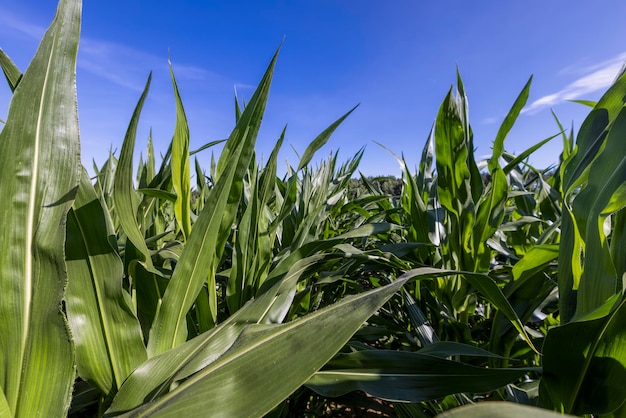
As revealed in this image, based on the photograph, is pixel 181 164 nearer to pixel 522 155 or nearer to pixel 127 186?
pixel 127 186

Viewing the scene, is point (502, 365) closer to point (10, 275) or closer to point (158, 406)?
point (158, 406)

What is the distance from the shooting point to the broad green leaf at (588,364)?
375 millimetres

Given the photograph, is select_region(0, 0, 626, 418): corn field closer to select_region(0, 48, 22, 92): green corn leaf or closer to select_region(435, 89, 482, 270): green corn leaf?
select_region(0, 48, 22, 92): green corn leaf

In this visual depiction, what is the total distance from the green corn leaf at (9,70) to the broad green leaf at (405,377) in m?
0.53

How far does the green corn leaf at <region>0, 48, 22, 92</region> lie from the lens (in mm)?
403

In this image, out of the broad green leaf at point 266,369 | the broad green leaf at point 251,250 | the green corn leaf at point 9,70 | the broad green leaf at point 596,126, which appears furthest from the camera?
the broad green leaf at point 251,250

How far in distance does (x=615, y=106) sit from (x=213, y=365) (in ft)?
2.23

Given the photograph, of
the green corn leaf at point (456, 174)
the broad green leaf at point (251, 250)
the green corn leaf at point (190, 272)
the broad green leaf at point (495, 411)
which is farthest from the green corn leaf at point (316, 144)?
the broad green leaf at point (495, 411)

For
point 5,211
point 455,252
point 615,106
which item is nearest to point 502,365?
point 455,252

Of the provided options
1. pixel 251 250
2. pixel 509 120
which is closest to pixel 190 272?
pixel 251 250

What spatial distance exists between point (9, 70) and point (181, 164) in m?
0.24

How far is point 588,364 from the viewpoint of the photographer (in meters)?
0.40

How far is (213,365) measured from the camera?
351mm

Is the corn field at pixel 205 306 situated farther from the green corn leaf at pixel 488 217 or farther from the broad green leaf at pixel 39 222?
the green corn leaf at pixel 488 217
